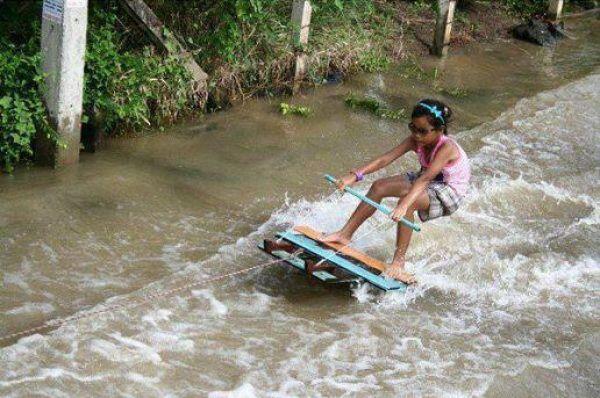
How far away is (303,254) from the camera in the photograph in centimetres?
600

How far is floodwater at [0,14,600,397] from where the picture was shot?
16.0 ft

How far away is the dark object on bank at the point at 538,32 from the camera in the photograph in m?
14.9

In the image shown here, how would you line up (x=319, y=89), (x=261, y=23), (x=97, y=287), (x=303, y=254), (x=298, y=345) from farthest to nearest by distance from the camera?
(x=319, y=89) < (x=261, y=23) < (x=303, y=254) < (x=97, y=287) < (x=298, y=345)

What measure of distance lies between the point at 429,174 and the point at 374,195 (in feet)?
1.65

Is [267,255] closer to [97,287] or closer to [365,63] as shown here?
[97,287]

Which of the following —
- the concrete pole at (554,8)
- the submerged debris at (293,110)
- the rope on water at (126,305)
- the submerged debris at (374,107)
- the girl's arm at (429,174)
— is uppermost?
the concrete pole at (554,8)

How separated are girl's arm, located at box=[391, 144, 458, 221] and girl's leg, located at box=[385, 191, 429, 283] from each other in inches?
4.4

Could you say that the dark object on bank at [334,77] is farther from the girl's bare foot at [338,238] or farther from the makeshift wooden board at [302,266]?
the makeshift wooden board at [302,266]

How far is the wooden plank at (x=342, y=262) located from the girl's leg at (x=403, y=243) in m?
0.10

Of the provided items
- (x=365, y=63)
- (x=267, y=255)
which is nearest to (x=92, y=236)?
(x=267, y=255)

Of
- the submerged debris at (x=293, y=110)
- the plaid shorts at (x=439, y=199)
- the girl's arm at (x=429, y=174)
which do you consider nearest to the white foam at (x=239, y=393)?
the girl's arm at (x=429, y=174)

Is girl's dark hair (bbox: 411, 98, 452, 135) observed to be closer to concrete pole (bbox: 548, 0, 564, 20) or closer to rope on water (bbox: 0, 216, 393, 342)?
rope on water (bbox: 0, 216, 393, 342)

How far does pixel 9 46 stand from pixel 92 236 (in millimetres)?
2232

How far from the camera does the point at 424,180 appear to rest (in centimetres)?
585
